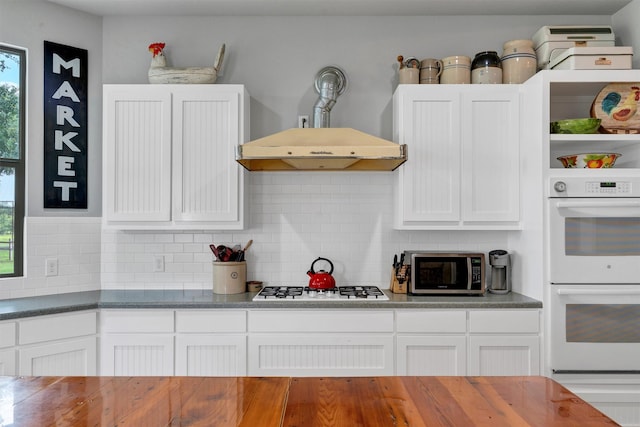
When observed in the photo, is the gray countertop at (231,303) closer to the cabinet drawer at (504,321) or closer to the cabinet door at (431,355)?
the cabinet drawer at (504,321)

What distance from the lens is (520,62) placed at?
119 inches

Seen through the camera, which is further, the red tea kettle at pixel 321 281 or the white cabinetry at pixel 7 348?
the red tea kettle at pixel 321 281

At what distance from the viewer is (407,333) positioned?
2.70 metres

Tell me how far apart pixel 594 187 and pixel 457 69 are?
3.80 ft

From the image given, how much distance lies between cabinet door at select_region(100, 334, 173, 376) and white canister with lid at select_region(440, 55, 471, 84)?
252 cm

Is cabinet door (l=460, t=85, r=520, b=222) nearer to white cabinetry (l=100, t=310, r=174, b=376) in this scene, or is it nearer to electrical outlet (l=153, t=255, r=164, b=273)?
white cabinetry (l=100, t=310, r=174, b=376)

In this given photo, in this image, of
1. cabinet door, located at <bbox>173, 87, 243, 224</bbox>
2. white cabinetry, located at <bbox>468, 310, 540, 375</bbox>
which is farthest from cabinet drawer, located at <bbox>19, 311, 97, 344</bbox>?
white cabinetry, located at <bbox>468, 310, 540, 375</bbox>

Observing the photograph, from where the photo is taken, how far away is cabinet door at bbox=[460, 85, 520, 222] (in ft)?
9.62

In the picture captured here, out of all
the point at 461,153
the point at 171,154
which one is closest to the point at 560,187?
the point at 461,153

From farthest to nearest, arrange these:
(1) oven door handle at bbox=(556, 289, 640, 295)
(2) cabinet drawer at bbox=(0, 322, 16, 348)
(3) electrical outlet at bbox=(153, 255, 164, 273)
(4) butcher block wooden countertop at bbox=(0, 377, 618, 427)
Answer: (3) electrical outlet at bbox=(153, 255, 164, 273)
(1) oven door handle at bbox=(556, 289, 640, 295)
(2) cabinet drawer at bbox=(0, 322, 16, 348)
(4) butcher block wooden countertop at bbox=(0, 377, 618, 427)

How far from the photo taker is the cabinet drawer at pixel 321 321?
106 inches

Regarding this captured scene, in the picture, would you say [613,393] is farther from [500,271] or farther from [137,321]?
[137,321]

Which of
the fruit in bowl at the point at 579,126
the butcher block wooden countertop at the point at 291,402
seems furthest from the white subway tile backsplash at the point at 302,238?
the butcher block wooden countertop at the point at 291,402

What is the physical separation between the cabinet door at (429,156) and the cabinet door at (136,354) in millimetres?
1734
